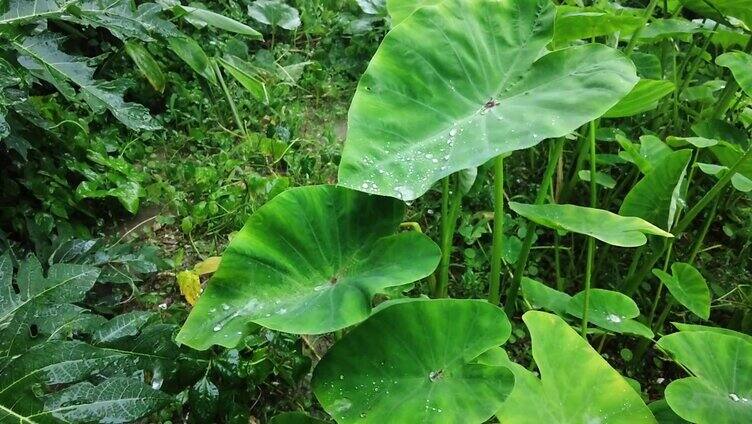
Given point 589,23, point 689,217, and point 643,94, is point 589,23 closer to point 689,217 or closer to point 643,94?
point 643,94

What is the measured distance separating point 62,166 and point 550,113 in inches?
47.4

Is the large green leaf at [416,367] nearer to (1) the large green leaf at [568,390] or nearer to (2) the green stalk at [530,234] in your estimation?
(1) the large green leaf at [568,390]

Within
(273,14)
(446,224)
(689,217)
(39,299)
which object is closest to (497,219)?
(446,224)

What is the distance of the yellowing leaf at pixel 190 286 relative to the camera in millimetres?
1378

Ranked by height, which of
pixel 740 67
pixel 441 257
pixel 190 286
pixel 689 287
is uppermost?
pixel 740 67

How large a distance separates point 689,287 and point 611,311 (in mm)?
261

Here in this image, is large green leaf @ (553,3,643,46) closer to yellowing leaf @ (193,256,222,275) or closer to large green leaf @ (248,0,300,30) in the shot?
yellowing leaf @ (193,256,222,275)

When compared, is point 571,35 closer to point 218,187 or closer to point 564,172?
point 564,172

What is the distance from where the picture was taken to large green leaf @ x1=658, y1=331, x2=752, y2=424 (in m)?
0.90

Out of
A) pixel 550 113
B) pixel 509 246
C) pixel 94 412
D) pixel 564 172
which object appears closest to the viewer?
pixel 94 412

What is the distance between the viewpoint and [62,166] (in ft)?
4.86

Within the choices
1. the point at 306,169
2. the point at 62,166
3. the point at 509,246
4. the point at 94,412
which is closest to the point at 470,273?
the point at 509,246

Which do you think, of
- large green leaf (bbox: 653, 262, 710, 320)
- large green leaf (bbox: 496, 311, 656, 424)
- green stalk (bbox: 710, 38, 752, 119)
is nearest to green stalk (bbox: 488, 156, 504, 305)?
large green leaf (bbox: 496, 311, 656, 424)

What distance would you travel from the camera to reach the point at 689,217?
1.31m
